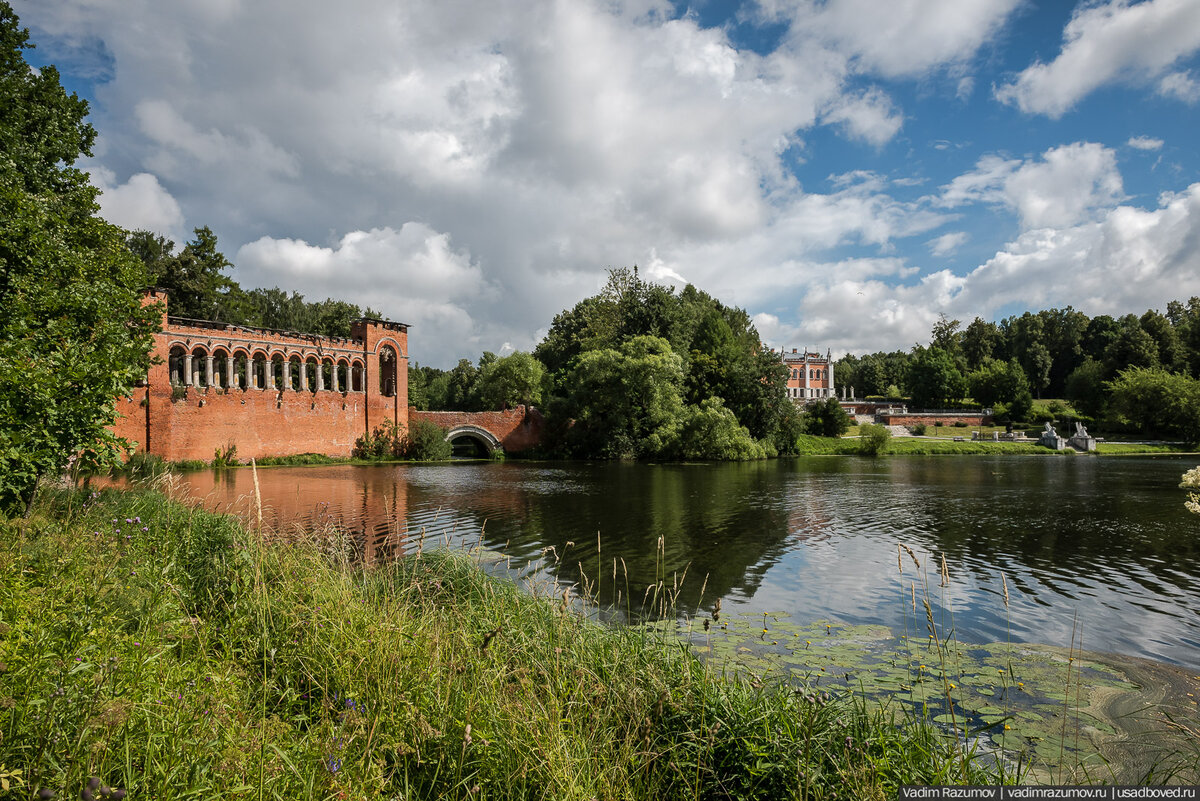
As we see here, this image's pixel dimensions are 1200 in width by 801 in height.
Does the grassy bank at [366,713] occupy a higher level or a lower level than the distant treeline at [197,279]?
lower

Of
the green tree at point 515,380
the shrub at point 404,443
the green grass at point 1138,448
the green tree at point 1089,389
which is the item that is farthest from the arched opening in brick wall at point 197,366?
the green tree at point 1089,389

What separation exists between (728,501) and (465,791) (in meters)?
18.1

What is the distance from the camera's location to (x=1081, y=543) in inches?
535

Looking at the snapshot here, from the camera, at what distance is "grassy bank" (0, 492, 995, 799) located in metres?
2.72

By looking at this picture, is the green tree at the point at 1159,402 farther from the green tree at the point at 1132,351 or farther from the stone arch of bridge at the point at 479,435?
the stone arch of bridge at the point at 479,435

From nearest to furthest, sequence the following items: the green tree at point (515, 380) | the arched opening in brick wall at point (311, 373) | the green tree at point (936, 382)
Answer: the arched opening in brick wall at point (311, 373) < the green tree at point (515, 380) < the green tree at point (936, 382)

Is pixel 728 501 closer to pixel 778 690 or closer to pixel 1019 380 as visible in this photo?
pixel 778 690

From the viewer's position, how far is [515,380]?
5472 centimetres

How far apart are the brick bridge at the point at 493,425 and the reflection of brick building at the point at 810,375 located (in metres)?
53.0

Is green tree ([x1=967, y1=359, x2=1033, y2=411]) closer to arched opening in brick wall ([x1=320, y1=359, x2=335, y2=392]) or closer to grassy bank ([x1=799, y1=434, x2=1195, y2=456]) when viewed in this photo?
grassy bank ([x1=799, y1=434, x2=1195, y2=456])

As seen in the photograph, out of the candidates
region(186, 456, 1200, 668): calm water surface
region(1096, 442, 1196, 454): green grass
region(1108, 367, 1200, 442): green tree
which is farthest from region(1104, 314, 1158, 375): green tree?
region(186, 456, 1200, 668): calm water surface

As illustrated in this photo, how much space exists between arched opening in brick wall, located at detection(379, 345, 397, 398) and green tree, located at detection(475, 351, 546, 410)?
42.9ft

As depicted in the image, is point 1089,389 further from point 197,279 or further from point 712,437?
point 197,279

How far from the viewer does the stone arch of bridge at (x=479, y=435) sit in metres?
43.4
